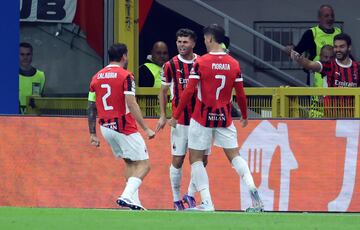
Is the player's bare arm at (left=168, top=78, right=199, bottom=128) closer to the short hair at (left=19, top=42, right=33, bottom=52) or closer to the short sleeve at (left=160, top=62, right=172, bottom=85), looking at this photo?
the short sleeve at (left=160, top=62, right=172, bottom=85)

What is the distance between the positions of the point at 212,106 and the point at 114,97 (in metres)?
1.11

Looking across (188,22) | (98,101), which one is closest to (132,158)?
(98,101)

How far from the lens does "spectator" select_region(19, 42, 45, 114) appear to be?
1839 centimetres

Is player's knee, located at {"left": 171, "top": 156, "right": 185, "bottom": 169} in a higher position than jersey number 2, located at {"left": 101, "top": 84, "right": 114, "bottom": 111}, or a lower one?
lower

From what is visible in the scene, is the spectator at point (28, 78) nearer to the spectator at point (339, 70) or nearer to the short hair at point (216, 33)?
the spectator at point (339, 70)

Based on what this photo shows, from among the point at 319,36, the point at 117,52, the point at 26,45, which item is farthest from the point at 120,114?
the point at 319,36

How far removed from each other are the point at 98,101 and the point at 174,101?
95 cm

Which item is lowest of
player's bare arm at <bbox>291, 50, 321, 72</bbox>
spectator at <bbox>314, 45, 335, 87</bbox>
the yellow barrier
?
the yellow barrier

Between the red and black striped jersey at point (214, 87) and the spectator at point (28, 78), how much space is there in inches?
161

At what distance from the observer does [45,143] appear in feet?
55.3

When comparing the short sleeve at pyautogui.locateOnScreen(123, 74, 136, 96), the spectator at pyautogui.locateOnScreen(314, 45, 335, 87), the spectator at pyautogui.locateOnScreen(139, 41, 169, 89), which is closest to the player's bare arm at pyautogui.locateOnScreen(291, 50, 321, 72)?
the spectator at pyautogui.locateOnScreen(314, 45, 335, 87)

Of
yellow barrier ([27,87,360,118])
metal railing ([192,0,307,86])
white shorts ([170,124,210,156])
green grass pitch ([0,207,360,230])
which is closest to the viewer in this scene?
green grass pitch ([0,207,360,230])

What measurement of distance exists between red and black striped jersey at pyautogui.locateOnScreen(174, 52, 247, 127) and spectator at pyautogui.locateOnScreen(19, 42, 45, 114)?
410 cm

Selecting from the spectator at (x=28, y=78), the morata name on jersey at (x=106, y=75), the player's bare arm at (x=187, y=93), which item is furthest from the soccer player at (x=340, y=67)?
the spectator at (x=28, y=78)
